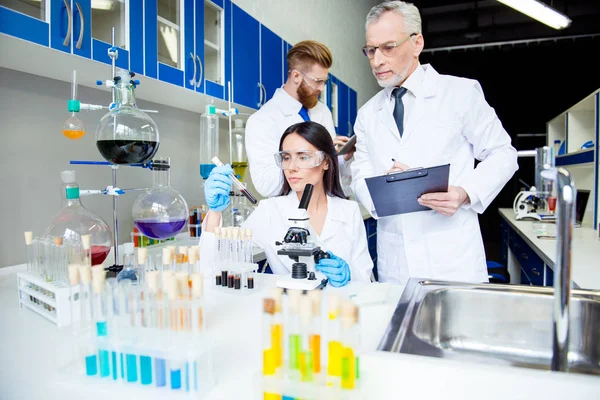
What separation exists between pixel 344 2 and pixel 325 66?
132 inches

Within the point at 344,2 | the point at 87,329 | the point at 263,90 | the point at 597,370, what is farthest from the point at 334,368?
the point at 344,2

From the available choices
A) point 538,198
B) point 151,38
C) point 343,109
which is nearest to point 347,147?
point 151,38

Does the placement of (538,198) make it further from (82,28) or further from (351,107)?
(82,28)

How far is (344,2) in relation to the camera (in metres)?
5.38

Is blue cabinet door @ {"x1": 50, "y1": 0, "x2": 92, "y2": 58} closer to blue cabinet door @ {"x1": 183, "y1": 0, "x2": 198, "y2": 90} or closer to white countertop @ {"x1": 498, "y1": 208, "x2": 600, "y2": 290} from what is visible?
blue cabinet door @ {"x1": 183, "y1": 0, "x2": 198, "y2": 90}

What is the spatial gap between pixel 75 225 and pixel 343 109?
3575mm

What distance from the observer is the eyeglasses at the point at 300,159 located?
1.86 m

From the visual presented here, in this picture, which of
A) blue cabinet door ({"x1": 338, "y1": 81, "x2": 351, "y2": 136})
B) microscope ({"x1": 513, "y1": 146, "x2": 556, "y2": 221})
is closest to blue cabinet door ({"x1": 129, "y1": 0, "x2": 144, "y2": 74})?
blue cabinet door ({"x1": 338, "y1": 81, "x2": 351, "y2": 136})

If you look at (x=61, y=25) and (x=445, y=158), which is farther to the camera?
(x=445, y=158)

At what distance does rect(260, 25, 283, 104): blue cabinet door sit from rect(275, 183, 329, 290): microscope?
1699 millimetres

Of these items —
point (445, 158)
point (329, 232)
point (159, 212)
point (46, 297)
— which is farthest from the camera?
point (445, 158)

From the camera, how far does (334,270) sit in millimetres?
1382

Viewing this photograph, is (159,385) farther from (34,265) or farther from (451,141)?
(451,141)

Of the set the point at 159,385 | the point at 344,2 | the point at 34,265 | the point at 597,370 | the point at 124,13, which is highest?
the point at 344,2
